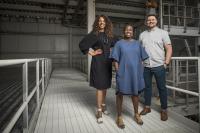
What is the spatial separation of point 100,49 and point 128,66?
0.52 m

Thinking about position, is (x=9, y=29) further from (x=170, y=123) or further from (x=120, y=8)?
(x=170, y=123)

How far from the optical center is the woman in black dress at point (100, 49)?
285 centimetres

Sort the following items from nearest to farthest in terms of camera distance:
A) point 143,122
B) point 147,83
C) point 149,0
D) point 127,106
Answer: point 143,122 → point 147,83 → point 127,106 → point 149,0

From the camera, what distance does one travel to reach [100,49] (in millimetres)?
2855

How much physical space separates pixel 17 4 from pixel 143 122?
10845mm

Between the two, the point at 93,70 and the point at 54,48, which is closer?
the point at 93,70

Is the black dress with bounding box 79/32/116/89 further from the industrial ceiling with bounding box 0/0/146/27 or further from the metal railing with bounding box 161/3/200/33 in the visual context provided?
the industrial ceiling with bounding box 0/0/146/27

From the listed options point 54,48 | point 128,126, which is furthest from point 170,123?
point 54,48

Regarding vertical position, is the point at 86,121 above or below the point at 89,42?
below

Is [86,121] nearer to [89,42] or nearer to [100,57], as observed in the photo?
[100,57]

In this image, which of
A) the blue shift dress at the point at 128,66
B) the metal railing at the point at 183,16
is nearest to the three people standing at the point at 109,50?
the blue shift dress at the point at 128,66

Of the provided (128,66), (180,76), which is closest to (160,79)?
(128,66)

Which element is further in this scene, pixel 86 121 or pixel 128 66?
pixel 86 121

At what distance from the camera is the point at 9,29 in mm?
14398
